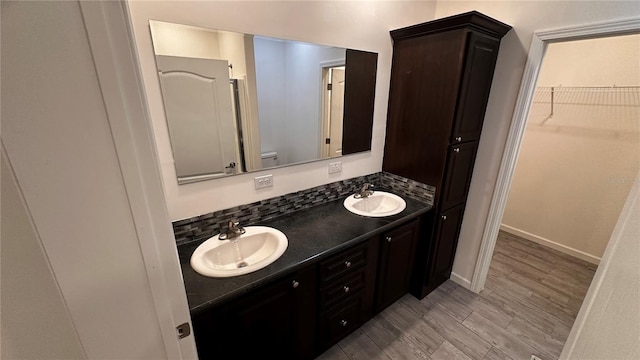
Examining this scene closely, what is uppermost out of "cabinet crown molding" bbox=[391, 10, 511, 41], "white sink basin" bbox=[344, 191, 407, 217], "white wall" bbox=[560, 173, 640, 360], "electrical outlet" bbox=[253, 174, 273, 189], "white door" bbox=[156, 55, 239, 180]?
"cabinet crown molding" bbox=[391, 10, 511, 41]

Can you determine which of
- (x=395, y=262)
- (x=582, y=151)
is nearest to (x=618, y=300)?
(x=395, y=262)

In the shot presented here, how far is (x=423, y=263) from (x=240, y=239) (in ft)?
4.98

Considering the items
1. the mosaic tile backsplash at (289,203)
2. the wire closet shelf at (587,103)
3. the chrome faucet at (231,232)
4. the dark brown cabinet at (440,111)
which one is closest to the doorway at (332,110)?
the mosaic tile backsplash at (289,203)

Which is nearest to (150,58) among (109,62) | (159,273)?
(109,62)

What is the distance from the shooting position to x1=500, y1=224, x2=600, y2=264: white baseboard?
2705 millimetres

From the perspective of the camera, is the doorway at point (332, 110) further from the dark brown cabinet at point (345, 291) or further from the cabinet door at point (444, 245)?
the cabinet door at point (444, 245)

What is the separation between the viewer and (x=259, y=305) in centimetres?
118

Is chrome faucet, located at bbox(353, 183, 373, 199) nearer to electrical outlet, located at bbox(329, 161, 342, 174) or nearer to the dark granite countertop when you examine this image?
the dark granite countertop

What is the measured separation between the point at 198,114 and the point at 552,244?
153 inches

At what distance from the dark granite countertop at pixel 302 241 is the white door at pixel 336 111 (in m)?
0.43

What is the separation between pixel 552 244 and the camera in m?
2.94

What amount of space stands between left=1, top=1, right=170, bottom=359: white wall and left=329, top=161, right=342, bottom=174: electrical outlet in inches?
60.0

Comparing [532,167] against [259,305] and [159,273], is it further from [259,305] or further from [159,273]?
[159,273]

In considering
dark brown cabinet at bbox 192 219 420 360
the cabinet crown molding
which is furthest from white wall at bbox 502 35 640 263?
dark brown cabinet at bbox 192 219 420 360
